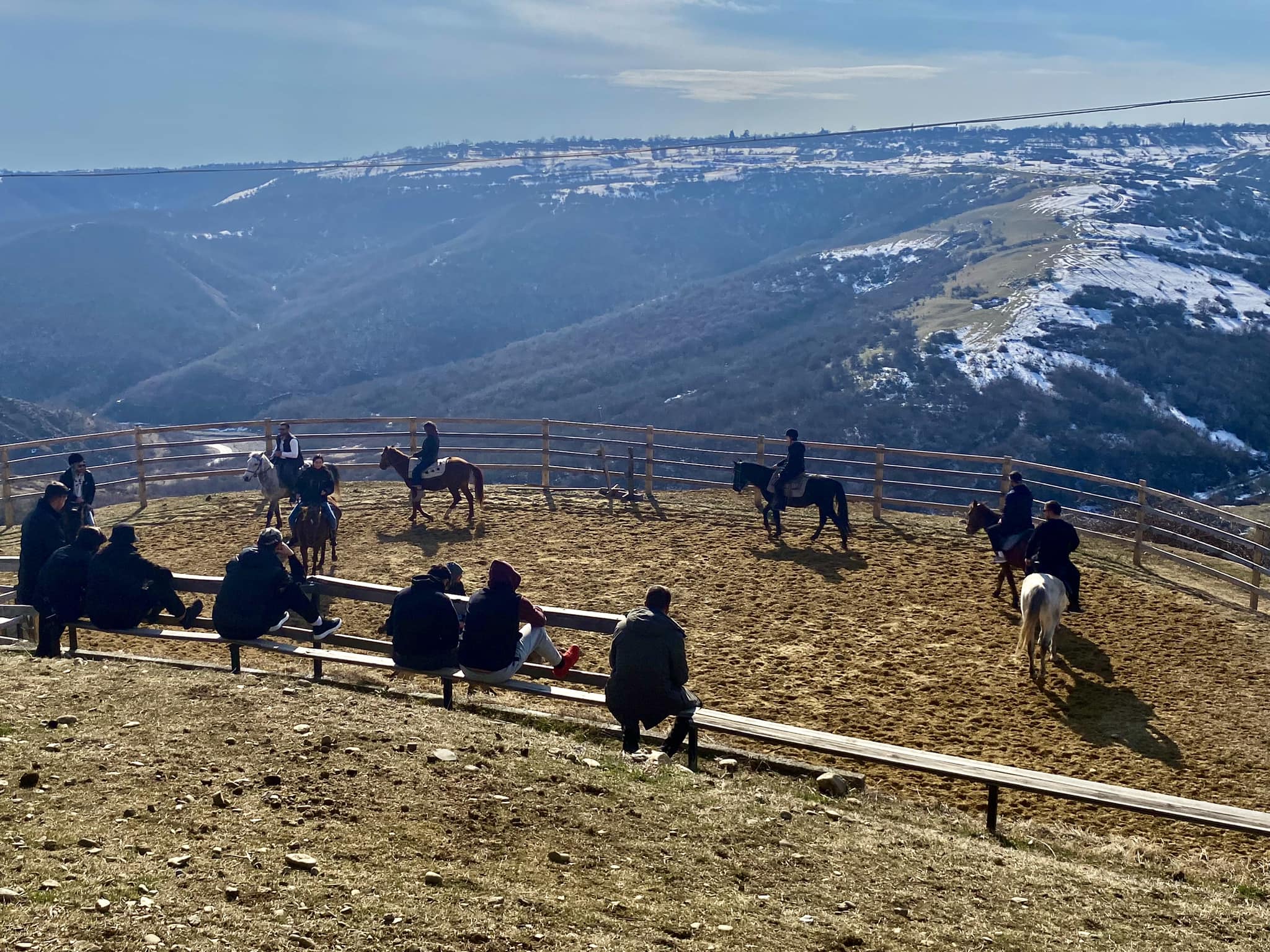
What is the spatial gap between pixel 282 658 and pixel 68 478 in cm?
591

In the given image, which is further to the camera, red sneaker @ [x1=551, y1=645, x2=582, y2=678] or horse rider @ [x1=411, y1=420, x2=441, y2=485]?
horse rider @ [x1=411, y1=420, x2=441, y2=485]

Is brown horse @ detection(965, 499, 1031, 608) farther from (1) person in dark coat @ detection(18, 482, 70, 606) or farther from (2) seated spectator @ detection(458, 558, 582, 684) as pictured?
(1) person in dark coat @ detection(18, 482, 70, 606)

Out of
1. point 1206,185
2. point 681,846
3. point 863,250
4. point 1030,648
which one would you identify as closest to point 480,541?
point 1030,648

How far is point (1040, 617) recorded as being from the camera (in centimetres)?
1154

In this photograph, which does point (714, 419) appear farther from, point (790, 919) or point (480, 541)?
point (790, 919)

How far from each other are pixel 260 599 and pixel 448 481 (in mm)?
8991

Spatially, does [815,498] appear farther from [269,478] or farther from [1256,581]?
[269,478]

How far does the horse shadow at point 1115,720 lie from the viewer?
986cm

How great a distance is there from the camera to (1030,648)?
455 inches

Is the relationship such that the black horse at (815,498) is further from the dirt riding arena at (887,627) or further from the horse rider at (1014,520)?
the horse rider at (1014,520)

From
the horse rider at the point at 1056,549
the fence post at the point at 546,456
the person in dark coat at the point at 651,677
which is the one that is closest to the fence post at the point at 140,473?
the fence post at the point at 546,456

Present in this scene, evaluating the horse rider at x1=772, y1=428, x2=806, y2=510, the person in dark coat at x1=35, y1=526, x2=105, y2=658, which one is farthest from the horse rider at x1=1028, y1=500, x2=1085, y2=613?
the person in dark coat at x1=35, y1=526, x2=105, y2=658

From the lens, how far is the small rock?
7934 mm

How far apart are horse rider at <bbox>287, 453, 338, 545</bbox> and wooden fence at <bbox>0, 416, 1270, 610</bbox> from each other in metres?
0.53
